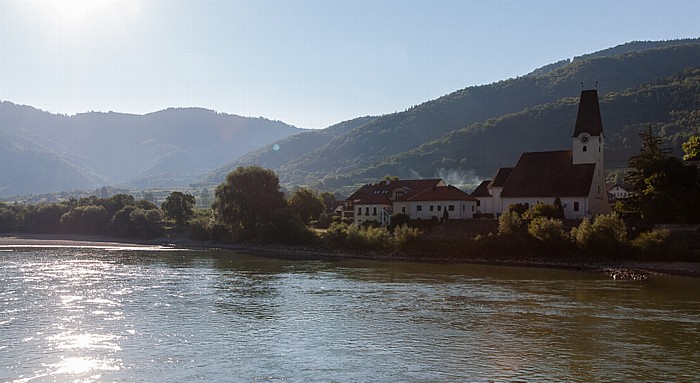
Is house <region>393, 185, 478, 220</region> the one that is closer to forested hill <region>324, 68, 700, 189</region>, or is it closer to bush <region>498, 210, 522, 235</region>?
bush <region>498, 210, 522, 235</region>

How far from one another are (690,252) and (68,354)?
46.7 meters

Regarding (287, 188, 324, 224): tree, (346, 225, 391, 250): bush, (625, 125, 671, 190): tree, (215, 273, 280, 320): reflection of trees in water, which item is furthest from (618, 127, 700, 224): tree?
(287, 188, 324, 224): tree

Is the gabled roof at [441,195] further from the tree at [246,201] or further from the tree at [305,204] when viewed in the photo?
the tree at [246,201]

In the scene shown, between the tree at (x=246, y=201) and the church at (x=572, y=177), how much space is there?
29527 millimetres

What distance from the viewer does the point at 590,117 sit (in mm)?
65312

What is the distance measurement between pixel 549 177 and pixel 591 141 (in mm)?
Result: 5609

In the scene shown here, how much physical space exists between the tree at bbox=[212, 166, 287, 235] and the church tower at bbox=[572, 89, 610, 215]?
→ 3755 centimetres

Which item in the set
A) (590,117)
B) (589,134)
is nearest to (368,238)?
(589,134)

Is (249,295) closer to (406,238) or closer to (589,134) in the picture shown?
(406,238)

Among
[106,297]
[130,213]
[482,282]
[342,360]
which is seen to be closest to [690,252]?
[482,282]

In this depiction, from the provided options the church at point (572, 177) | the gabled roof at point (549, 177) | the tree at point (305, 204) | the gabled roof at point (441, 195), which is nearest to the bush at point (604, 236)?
the church at point (572, 177)

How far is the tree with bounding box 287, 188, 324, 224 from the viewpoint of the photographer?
284ft

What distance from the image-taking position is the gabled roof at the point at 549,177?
6167 centimetres

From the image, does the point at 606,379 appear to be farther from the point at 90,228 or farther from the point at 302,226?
the point at 90,228
